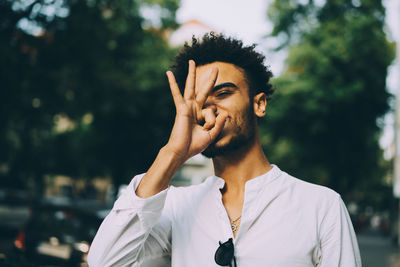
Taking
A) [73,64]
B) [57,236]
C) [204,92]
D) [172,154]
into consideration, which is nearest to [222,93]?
[204,92]

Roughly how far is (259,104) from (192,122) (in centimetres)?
53

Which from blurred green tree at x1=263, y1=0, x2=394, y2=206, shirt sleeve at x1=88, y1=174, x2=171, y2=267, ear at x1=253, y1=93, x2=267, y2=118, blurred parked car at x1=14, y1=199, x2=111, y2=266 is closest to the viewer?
shirt sleeve at x1=88, y1=174, x2=171, y2=267

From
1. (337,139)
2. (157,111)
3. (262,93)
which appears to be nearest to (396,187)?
(337,139)

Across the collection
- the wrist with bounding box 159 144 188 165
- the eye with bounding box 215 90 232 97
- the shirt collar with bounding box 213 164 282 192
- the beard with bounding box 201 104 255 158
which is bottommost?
the shirt collar with bounding box 213 164 282 192

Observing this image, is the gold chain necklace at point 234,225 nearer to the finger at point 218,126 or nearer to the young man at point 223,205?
the young man at point 223,205

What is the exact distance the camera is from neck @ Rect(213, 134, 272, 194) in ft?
6.96

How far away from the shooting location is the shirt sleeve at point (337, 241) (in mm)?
1744

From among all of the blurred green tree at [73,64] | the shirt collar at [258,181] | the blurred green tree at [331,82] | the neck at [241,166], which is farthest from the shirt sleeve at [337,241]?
the blurred green tree at [331,82]

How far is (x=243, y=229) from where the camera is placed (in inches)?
73.4

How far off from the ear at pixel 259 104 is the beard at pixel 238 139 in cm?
9

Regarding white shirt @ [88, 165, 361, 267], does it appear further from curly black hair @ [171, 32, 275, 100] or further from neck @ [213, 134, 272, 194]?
curly black hair @ [171, 32, 275, 100]

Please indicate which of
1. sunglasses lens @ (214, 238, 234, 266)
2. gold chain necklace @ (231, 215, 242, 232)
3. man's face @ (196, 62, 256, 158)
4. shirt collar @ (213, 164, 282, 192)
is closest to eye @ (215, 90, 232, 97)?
man's face @ (196, 62, 256, 158)

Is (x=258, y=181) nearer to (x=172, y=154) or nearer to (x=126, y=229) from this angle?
(x=172, y=154)

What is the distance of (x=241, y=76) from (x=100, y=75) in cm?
1023
